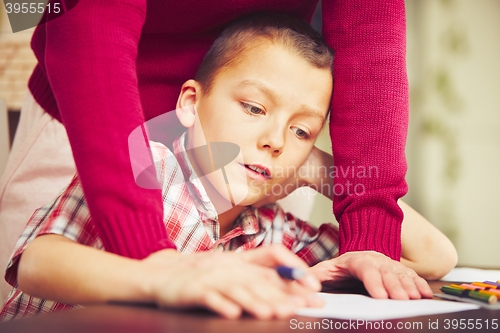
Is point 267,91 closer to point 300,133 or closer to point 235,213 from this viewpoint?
point 300,133

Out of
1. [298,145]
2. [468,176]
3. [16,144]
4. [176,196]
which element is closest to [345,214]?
[298,145]

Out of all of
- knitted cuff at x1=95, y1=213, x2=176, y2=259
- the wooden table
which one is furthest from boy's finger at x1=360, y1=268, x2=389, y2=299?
knitted cuff at x1=95, y1=213, x2=176, y2=259

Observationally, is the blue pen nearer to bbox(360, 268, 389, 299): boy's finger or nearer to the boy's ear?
Result: bbox(360, 268, 389, 299): boy's finger

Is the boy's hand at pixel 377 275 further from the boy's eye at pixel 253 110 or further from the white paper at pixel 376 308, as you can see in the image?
the boy's eye at pixel 253 110

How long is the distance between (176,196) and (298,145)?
222 mm

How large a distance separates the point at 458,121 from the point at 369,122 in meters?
1.68

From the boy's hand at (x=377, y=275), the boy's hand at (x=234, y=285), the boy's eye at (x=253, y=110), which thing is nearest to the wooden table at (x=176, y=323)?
the boy's hand at (x=234, y=285)

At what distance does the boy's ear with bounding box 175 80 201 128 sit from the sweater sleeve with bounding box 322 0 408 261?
25 centimetres

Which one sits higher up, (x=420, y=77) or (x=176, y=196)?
(x=420, y=77)

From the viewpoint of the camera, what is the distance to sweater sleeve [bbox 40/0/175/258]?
0.52 metres

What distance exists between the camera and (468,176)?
91.5 inches

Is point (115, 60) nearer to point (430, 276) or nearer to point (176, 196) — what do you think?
point (176, 196)

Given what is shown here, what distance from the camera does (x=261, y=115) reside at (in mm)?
789

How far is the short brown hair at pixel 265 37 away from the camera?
0.85m
